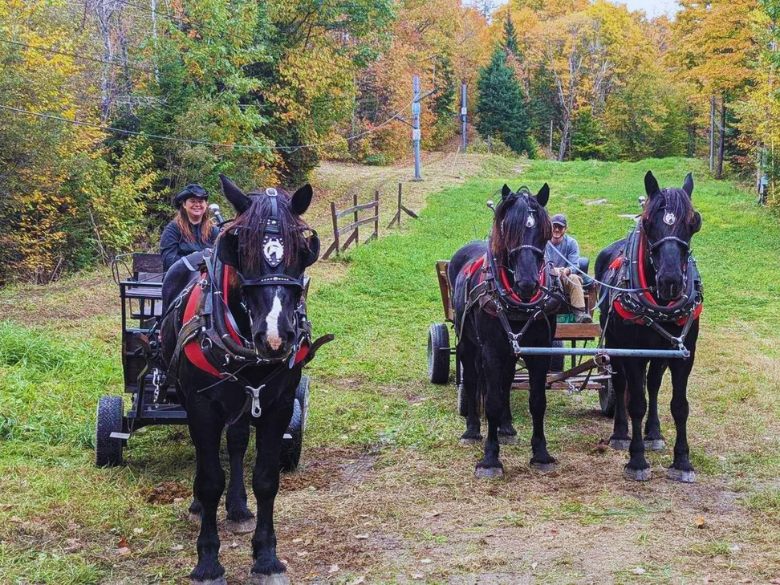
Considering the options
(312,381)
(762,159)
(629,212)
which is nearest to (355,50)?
(629,212)

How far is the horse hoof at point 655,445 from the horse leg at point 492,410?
1526 millimetres

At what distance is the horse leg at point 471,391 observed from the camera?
7453mm

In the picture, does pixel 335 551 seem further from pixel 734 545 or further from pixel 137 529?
pixel 734 545

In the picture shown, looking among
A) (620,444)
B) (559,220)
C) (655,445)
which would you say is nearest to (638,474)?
(620,444)

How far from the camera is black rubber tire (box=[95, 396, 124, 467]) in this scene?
6.28 m

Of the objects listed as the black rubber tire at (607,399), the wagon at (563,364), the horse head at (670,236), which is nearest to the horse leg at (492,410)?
the wagon at (563,364)

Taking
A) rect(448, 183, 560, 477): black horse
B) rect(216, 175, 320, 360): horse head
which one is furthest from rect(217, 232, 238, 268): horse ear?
rect(448, 183, 560, 477): black horse

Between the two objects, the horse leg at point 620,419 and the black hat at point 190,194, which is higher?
the black hat at point 190,194

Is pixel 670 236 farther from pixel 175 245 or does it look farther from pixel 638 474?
pixel 175 245

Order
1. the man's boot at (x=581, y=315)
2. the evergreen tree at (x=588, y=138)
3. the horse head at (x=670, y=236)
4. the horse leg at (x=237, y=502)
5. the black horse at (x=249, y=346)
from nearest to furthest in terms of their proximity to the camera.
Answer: the black horse at (x=249, y=346) → the horse leg at (x=237, y=502) → the horse head at (x=670, y=236) → the man's boot at (x=581, y=315) → the evergreen tree at (x=588, y=138)

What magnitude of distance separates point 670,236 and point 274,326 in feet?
11.5

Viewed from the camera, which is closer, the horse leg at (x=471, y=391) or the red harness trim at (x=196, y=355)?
the red harness trim at (x=196, y=355)

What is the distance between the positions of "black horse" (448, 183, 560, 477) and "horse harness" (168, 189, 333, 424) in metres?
2.23

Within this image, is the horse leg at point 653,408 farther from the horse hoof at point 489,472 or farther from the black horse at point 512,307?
the horse hoof at point 489,472
